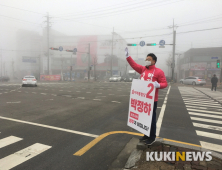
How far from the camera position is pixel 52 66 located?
72.4 meters

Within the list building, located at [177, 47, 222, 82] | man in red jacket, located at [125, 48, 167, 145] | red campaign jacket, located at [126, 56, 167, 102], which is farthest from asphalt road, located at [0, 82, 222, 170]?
building, located at [177, 47, 222, 82]

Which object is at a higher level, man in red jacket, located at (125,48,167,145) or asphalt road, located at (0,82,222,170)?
man in red jacket, located at (125,48,167,145)

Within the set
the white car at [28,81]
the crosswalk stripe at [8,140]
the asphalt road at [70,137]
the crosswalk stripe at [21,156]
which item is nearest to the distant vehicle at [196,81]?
the asphalt road at [70,137]

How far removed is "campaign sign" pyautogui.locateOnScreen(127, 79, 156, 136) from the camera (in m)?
3.56

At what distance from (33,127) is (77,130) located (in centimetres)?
149

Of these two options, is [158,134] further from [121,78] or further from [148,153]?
[121,78]

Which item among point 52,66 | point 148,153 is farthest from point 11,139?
point 52,66

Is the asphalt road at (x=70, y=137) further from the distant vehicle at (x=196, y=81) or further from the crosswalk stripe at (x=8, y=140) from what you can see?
the distant vehicle at (x=196, y=81)

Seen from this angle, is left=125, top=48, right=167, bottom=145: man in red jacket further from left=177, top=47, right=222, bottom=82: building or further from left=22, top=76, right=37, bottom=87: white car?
left=177, top=47, right=222, bottom=82: building

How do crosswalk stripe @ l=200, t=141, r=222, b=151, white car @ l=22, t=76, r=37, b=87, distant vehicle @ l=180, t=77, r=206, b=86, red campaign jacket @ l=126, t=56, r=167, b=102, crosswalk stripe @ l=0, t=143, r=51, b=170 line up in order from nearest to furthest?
1. crosswalk stripe @ l=0, t=143, r=51, b=170
2. red campaign jacket @ l=126, t=56, r=167, b=102
3. crosswalk stripe @ l=200, t=141, r=222, b=151
4. white car @ l=22, t=76, r=37, b=87
5. distant vehicle @ l=180, t=77, r=206, b=86

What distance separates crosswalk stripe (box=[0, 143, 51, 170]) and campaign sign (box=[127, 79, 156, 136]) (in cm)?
217

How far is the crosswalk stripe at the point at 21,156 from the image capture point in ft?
10.7

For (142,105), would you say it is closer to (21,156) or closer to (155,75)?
(155,75)

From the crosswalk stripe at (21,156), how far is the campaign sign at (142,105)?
2.17m
